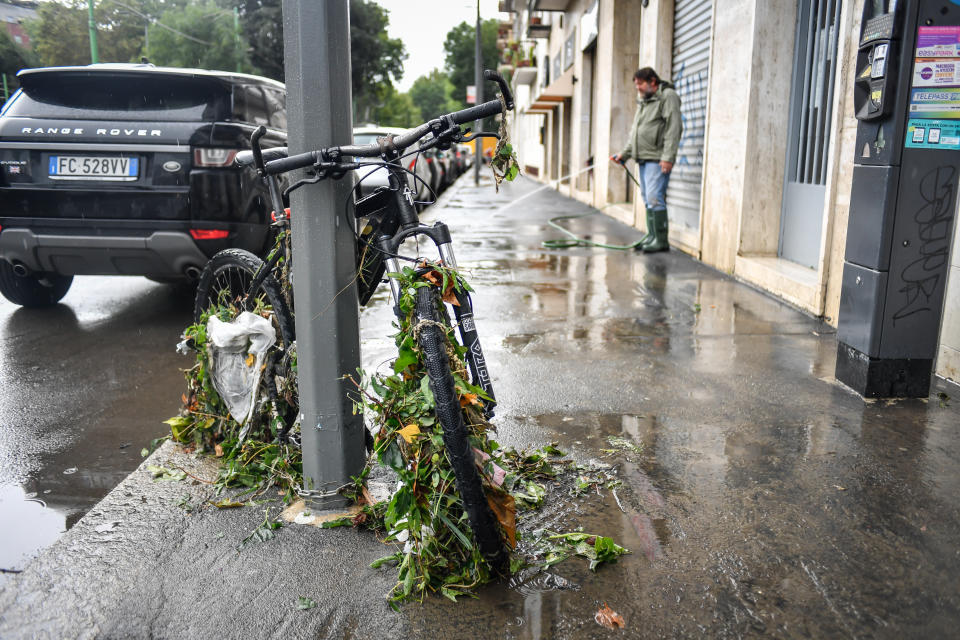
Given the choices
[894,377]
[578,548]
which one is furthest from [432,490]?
[894,377]

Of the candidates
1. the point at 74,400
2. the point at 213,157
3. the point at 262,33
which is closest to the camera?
the point at 74,400

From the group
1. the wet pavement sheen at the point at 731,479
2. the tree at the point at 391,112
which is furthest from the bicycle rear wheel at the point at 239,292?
the tree at the point at 391,112

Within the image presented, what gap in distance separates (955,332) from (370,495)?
3429 millimetres

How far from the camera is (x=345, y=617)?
2.35m

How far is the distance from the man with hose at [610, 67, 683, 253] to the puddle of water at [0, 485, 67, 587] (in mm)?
7953

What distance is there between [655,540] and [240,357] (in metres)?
1.93

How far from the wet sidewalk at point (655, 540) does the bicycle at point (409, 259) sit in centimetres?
43

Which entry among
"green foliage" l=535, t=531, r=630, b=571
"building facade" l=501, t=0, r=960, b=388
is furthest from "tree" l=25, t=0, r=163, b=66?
"building facade" l=501, t=0, r=960, b=388

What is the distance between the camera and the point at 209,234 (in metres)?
5.60

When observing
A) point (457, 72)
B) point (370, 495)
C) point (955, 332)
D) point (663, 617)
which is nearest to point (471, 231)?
point (955, 332)

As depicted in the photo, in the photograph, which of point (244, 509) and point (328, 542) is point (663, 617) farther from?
point (244, 509)

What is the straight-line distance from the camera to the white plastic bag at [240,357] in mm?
3402

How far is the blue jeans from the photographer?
32.5 feet

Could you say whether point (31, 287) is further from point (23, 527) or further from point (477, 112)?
point (477, 112)
